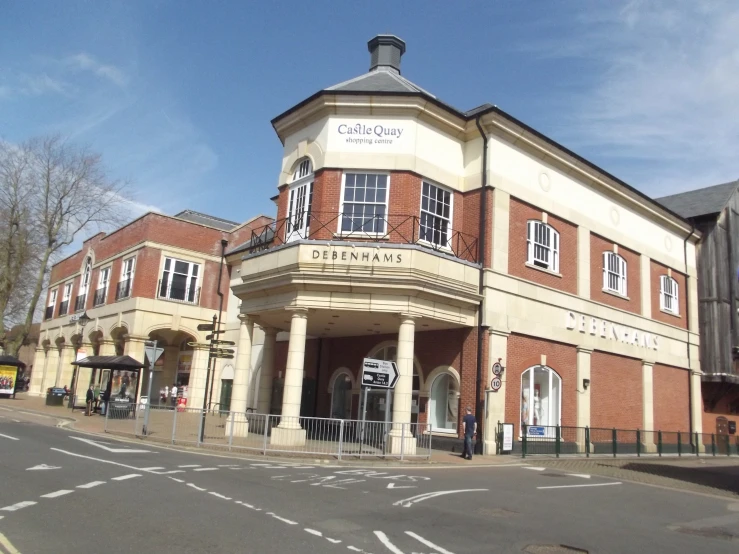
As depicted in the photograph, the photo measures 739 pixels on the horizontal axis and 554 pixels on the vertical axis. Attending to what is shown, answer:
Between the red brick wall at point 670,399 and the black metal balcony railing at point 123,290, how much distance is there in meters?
26.5

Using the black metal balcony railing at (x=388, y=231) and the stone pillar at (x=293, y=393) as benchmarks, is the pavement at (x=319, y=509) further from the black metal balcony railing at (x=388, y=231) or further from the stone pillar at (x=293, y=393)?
the black metal balcony railing at (x=388, y=231)

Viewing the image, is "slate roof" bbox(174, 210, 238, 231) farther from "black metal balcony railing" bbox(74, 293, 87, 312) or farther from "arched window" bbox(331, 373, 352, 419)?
"arched window" bbox(331, 373, 352, 419)

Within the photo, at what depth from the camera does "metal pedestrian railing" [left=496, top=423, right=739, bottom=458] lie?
790 inches

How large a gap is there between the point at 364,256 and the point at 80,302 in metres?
30.5

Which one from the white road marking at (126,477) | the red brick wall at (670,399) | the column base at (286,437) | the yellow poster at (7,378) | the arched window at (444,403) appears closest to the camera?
the white road marking at (126,477)

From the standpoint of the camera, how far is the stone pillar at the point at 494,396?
62.5 feet

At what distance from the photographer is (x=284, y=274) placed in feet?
60.6

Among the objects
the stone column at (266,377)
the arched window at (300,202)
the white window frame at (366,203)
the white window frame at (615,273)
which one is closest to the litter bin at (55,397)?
the stone column at (266,377)

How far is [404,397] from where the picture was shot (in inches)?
690

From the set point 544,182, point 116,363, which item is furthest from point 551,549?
point 116,363

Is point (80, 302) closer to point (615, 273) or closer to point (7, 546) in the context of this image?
point (615, 273)

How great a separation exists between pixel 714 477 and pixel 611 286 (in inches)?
376

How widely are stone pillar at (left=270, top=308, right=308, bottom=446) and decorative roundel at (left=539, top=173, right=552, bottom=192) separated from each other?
33.3 ft

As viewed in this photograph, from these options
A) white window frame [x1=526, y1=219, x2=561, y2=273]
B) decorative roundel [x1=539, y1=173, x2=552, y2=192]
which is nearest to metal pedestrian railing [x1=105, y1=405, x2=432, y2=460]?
white window frame [x1=526, y1=219, x2=561, y2=273]
